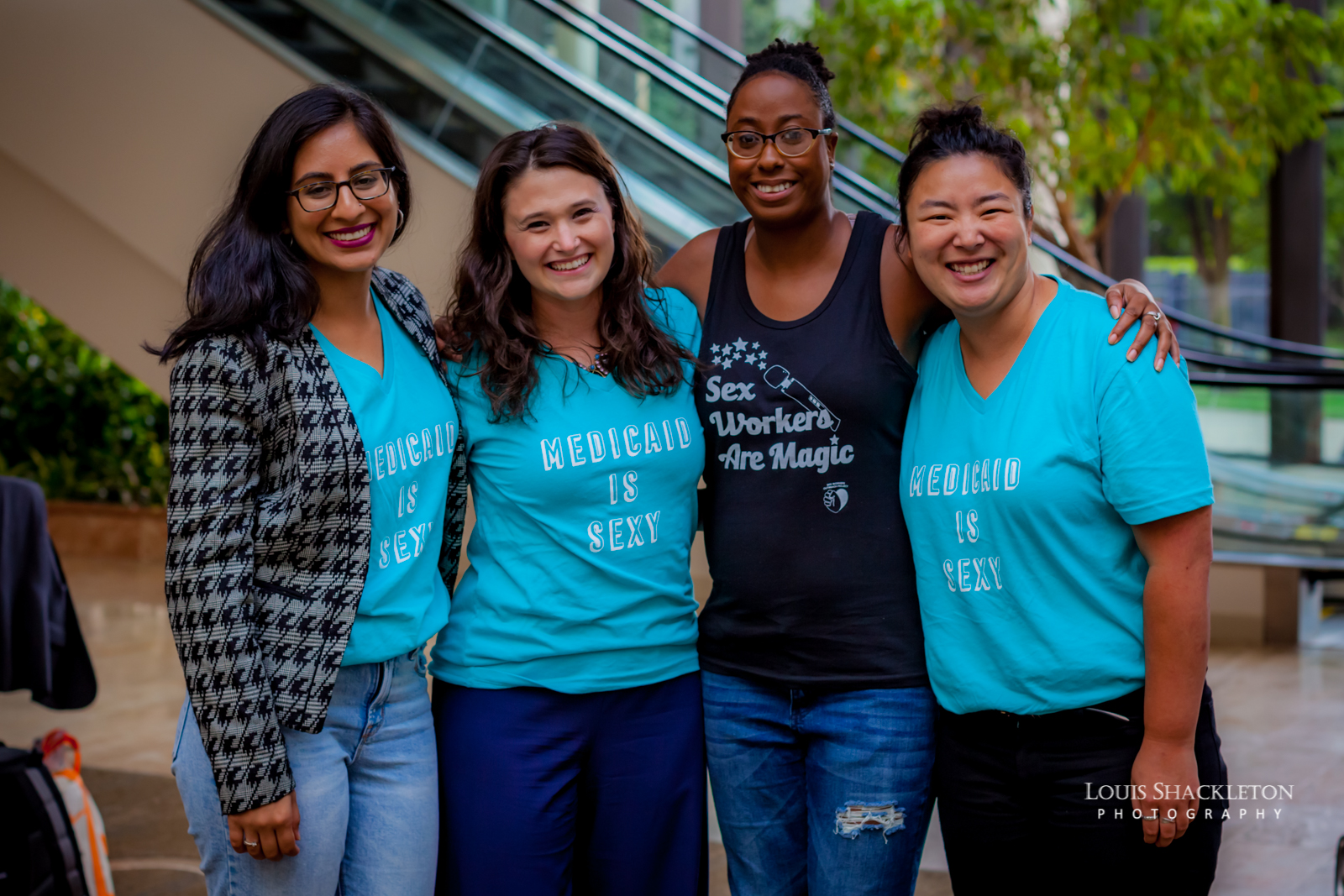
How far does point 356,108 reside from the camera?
185 cm

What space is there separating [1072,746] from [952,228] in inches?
30.9

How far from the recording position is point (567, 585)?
192 centimetres

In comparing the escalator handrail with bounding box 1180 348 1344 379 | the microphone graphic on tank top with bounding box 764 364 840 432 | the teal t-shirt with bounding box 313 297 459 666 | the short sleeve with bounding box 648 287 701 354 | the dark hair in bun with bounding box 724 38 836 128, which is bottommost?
the teal t-shirt with bounding box 313 297 459 666

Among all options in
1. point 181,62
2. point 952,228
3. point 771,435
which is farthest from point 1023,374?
point 181,62

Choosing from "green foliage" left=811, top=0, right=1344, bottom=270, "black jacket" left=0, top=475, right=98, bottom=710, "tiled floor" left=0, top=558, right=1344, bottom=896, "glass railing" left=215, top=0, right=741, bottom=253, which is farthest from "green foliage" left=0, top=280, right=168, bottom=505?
"green foliage" left=811, top=0, right=1344, bottom=270

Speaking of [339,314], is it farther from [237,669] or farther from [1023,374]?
[1023,374]

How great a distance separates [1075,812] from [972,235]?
2.80 ft

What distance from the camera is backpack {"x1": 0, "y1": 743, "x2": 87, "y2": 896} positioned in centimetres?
265

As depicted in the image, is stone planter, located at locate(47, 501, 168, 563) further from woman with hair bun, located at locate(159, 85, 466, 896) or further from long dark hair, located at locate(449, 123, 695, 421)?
woman with hair bun, located at locate(159, 85, 466, 896)

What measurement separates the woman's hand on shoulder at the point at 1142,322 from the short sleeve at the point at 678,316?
72 cm

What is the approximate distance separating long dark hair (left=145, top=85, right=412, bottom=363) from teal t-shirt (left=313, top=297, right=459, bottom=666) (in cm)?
10

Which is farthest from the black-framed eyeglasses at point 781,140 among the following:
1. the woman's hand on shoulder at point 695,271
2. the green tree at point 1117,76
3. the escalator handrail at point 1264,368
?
the green tree at point 1117,76

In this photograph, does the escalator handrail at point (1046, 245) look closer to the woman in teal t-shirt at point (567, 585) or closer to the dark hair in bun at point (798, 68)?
the dark hair in bun at point (798, 68)

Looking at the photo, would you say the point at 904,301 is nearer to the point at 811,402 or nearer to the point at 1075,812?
the point at 811,402
